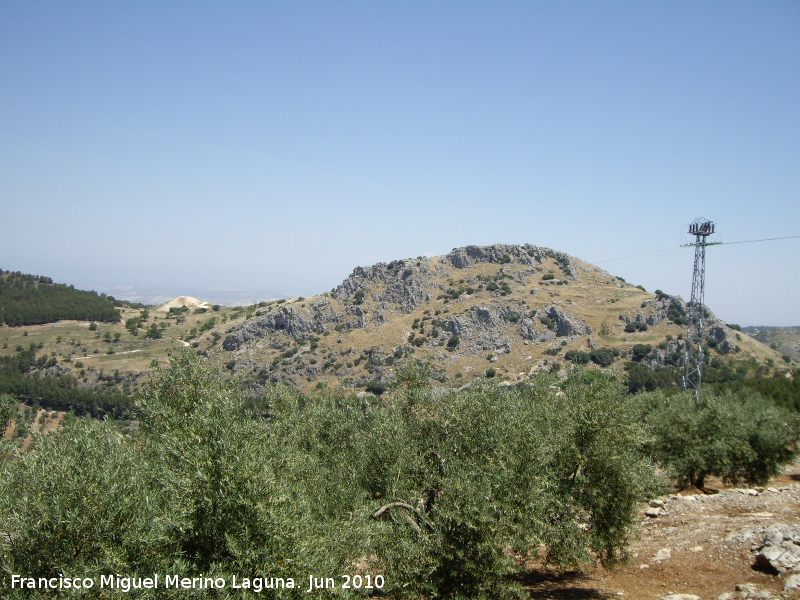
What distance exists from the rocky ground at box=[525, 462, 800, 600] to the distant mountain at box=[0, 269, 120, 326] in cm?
13081

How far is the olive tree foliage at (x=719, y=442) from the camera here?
32562 millimetres

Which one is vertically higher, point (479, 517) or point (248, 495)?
point (248, 495)

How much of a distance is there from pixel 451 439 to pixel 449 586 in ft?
14.3

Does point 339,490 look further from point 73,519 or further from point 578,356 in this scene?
point 578,356

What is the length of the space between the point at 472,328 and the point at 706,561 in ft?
286

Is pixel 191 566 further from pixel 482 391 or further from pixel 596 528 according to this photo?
pixel 596 528

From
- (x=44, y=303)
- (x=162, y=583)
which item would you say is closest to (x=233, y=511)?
(x=162, y=583)

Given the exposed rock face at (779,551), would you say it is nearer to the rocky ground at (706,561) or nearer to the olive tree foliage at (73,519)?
the rocky ground at (706,561)

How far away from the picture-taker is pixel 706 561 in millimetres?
19969

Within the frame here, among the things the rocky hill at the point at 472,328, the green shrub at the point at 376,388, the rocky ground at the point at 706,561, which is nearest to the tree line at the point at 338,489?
the rocky ground at the point at 706,561

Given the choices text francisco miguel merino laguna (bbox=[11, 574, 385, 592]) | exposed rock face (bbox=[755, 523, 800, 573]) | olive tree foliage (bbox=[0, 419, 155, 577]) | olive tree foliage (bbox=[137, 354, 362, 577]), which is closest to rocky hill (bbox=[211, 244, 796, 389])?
exposed rock face (bbox=[755, 523, 800, 573])

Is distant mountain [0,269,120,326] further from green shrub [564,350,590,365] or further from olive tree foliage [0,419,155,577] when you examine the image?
olive tree foliage [0,419,155,577]

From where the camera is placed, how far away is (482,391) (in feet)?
60.5

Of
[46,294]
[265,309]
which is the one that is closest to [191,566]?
[265,309]
